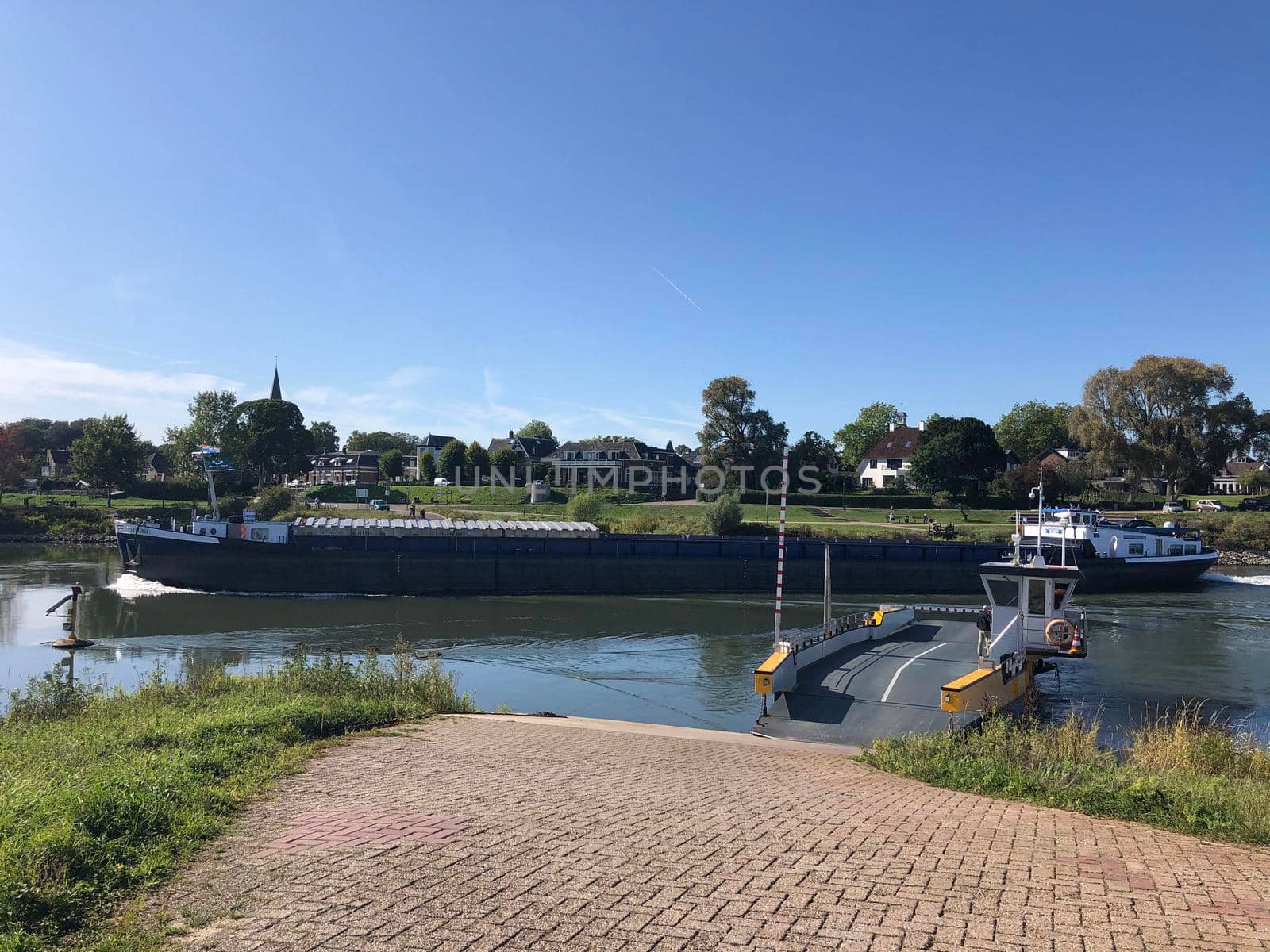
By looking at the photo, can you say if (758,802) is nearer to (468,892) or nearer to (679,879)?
(679,879)

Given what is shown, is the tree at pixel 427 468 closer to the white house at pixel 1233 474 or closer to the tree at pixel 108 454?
the tree at pixel 108 454

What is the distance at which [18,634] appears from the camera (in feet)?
85.2

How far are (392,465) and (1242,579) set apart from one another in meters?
93.0

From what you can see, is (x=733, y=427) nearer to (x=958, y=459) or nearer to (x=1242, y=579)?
(x=958, y=459)

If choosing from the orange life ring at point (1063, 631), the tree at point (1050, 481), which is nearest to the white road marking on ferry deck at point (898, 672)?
the orange life ring at point (1063, 631)

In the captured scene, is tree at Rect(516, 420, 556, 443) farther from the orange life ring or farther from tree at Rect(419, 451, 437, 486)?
the orange life ring

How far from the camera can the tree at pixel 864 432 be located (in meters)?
110

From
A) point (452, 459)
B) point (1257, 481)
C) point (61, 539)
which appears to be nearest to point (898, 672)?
point (61, 539)

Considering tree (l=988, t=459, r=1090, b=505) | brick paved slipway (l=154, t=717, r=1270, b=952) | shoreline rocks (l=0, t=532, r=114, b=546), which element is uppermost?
tree (l=988, t=459, r=1090, b=505)

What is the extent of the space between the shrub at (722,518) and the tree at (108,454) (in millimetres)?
61125

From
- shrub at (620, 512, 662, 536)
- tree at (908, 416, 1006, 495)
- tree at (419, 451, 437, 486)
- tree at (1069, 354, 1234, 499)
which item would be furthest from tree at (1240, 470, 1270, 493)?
tree at (419, 451, 437, 486)

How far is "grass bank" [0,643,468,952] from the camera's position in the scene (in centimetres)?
496

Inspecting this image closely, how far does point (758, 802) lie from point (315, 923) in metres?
4.46

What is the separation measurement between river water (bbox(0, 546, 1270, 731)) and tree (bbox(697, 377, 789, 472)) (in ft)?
118
